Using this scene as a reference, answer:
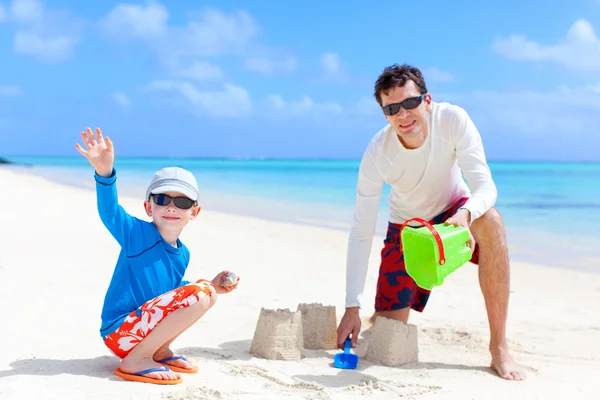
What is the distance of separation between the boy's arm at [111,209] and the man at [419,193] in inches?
50.1

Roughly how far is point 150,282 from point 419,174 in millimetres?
1640

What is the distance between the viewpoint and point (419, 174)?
3576 mm

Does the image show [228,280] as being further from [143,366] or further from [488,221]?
[488,221]

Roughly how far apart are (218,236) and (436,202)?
423cm

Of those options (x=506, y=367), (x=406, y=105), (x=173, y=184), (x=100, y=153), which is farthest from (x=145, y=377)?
(x=406, y=105)

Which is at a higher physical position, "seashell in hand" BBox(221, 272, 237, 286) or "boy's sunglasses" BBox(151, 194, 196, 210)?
"boy's sunglasses" BBox(151, 194, 196, 210)

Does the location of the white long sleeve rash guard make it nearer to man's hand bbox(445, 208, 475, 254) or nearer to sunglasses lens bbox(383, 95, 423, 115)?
sunglasses lens bbox(383, 95, 423, 115)

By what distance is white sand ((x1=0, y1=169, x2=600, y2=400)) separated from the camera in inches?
108

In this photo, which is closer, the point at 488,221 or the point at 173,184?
the point at 173,184

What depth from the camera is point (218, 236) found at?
7449mm

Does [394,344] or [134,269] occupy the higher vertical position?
[134,269]

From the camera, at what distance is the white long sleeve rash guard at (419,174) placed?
3.39 meters

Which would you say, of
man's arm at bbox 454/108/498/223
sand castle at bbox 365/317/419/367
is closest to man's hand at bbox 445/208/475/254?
man's arm at bbox 454/108/498/223

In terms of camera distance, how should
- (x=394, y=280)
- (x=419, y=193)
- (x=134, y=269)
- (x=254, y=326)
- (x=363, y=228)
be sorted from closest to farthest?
(x=134, y=269) < (x=363, y=228) < (x=419, y=193) < (x=394, y=280) < (x=254, y=326)
